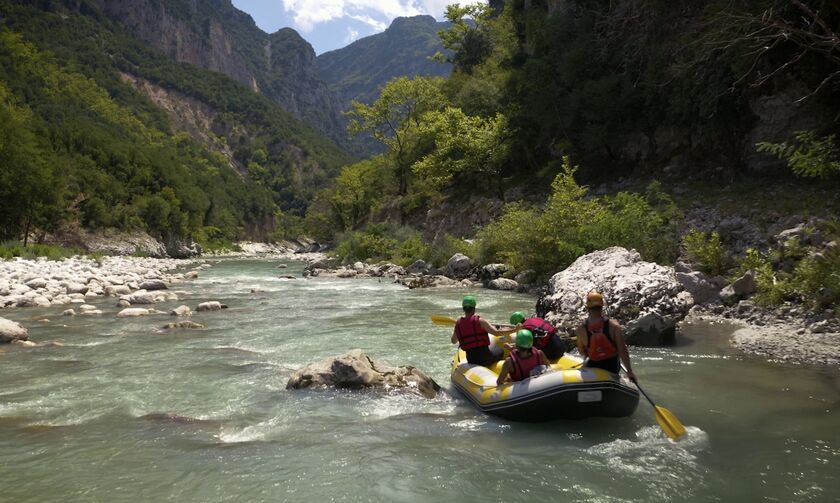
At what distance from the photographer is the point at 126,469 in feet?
14.7

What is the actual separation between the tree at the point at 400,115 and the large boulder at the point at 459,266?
17107 millimetres

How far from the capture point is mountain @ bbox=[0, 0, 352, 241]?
43.7 m

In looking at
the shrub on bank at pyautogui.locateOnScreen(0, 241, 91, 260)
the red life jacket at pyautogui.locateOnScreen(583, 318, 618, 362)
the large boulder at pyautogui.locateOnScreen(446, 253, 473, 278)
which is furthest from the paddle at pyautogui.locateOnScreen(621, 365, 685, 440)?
the shrub on bank at pyautogui.locateOnScreen(0, 241, 91, 260)

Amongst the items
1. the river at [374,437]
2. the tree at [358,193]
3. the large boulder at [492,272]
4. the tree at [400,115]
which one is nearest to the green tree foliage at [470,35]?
the tree at [400,115]

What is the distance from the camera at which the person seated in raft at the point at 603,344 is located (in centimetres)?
548

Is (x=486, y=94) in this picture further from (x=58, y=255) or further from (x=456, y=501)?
(x=456, y=501)

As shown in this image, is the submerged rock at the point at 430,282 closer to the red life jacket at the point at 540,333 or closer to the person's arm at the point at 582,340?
the red life jacket at the point at 540,333

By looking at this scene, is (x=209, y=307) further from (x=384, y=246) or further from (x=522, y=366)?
(x=384, y=246)

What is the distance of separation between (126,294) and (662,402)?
16057mm

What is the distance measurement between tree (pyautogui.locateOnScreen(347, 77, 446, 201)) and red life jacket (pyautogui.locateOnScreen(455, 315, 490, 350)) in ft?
100

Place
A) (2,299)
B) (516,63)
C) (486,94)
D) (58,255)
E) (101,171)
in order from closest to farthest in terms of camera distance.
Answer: (2,299) < (58,255) < (486,94) < (516,63) < (101,171)

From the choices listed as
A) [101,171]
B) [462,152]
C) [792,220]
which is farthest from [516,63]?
[101,171]

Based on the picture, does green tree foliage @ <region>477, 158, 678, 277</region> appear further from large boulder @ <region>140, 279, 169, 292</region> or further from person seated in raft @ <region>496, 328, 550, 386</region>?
large boulder @ <region>140, 279, 169, 292</region>

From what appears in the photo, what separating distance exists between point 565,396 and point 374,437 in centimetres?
196
